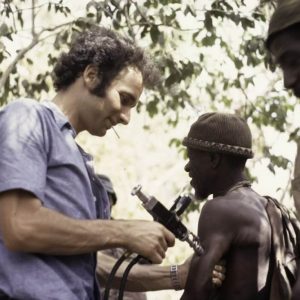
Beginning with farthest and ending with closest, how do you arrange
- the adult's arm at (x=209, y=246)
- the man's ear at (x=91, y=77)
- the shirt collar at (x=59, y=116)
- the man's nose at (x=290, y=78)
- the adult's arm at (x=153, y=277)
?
the adult's arm at (x=153, y=277), the adult's arm at (x=209, y=246), the man's ear at (x=91, y=77), the shirt collar at (x=59, y=116), the man's nose at (x=290, y=78)

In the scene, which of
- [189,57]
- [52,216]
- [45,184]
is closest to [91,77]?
[45,184]

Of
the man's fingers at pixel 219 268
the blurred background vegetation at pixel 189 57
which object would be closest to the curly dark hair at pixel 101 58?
the blurred background vegetation at pixel 189 57

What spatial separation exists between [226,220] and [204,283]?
279mm

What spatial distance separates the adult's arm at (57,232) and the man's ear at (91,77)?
0.60m

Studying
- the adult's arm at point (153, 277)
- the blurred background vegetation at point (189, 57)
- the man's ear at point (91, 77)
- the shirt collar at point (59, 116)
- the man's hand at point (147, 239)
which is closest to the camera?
the man's hand at point (147, 239)

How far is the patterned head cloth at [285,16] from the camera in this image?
8.92ft

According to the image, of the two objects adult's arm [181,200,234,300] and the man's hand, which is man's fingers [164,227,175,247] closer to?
the man's hand

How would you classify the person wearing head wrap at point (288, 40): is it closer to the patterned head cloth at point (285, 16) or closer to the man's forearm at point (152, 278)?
the patterned head cloth at point (285, 16)

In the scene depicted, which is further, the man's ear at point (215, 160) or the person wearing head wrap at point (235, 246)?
the man's ear at point (215, 160)

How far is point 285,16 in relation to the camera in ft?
9.00

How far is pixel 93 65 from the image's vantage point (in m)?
3.35

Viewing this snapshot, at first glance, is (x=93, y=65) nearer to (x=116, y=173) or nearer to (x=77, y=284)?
(x=77, y=284)

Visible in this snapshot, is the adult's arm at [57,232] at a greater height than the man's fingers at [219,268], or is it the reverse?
the adult's arm at [57,232]

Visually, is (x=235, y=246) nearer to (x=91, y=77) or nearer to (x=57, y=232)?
(x=91, y=77)
